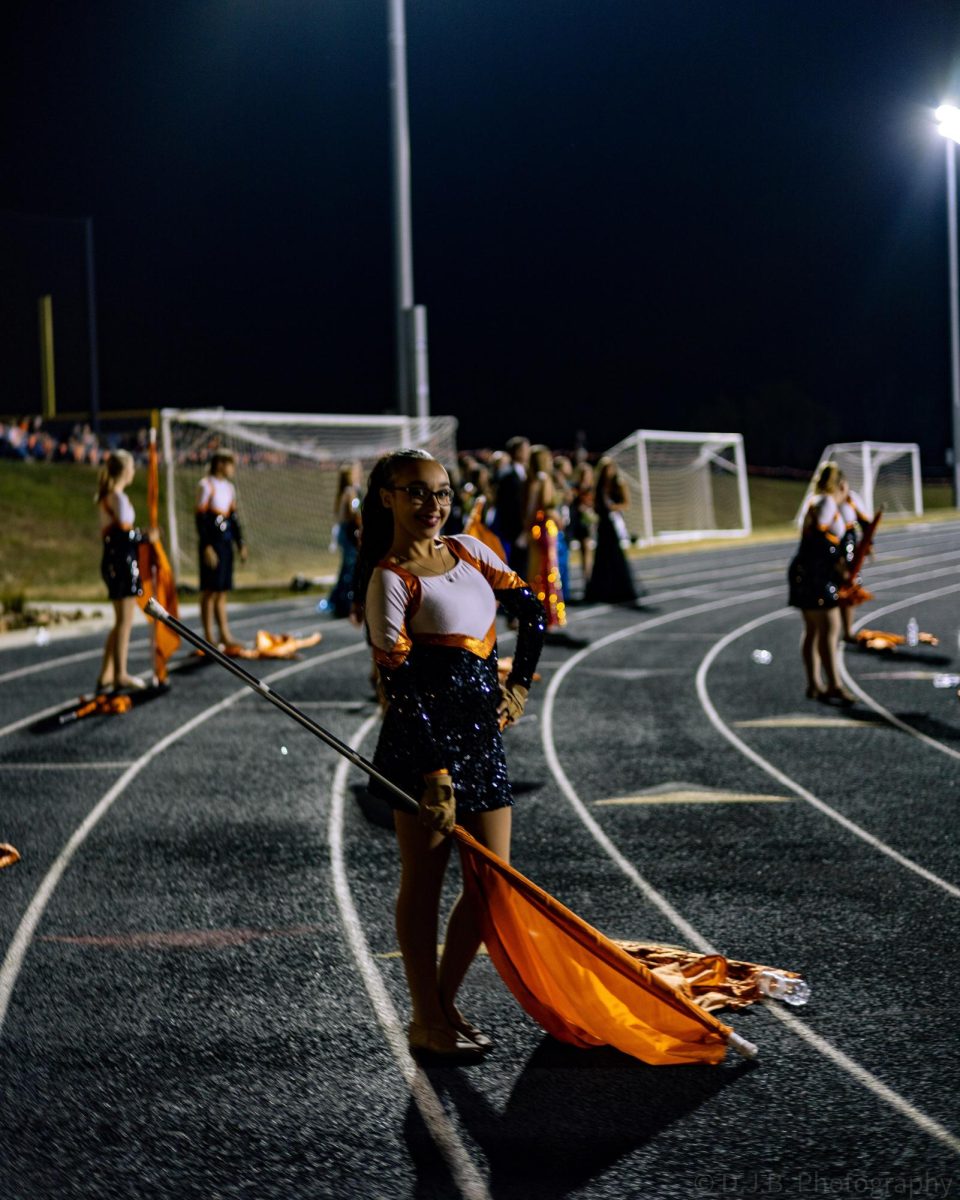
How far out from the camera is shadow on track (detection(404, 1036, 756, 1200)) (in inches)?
142

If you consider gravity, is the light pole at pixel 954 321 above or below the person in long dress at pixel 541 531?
above

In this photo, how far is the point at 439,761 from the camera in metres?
4.24

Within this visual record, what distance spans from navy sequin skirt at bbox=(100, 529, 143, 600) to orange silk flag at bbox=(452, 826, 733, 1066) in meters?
7.58

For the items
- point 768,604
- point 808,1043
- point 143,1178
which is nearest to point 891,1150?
point 808,1043

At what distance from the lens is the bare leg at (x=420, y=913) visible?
435cm

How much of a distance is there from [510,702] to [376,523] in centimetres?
63

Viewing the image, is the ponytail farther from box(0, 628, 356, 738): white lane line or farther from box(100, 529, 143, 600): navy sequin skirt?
box(0, 628, 356, 738): white lane line

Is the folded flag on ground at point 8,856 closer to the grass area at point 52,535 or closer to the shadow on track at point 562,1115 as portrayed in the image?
the shadow on track at point 562,1115

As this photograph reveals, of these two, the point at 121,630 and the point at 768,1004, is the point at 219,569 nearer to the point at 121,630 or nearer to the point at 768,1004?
the point at 121,630

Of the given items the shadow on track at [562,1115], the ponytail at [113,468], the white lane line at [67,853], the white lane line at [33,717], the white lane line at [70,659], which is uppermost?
the ponytail at [113,468]

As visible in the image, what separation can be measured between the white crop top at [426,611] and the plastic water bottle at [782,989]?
1380mm

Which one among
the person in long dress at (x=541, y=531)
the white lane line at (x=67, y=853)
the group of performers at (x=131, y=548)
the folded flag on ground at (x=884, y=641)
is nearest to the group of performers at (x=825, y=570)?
the person in long dress at (x=541, y=531)

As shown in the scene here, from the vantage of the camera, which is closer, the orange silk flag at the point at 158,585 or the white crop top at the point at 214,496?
the orange silk flag at the point at 158,585

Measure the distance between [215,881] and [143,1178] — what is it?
2.77 meters
